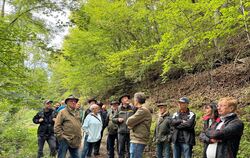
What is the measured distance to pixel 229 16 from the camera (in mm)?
7047

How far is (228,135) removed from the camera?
12.6 feet

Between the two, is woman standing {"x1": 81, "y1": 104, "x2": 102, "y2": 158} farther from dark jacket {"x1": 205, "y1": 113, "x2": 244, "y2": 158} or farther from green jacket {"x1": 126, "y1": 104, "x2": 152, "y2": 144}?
dark jacket {"x1": 205, "y1": 113, "x2": 244, "y2": 158}

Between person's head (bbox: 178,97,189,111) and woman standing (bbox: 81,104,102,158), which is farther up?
person's head (bbox: 178,97,189,111)

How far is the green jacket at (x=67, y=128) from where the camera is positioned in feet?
19.0

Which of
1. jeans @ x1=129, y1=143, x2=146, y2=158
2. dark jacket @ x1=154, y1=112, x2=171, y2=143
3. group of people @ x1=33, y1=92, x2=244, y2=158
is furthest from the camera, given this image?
dark jacket @ x1=154, y1=112, x2=171, y2=143

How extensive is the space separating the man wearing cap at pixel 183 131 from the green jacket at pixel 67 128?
2304 millimetres

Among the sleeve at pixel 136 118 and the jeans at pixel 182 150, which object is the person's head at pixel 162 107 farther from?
the sleeve at pixel 136 118

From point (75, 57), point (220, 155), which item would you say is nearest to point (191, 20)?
point (220, 155)

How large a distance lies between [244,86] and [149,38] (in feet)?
20.6

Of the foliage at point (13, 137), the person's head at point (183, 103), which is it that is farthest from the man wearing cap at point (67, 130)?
the foliage at point (13, 137)

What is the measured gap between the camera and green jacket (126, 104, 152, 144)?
565cm

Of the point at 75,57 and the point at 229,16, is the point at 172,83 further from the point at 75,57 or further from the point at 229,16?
the point at 229,16

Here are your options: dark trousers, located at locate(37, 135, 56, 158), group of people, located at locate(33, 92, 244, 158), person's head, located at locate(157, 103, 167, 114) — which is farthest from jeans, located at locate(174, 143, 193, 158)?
dark trousers, located at locate(37, 135, 56, 158)

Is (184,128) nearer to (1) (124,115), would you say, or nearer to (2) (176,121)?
(2) (176,121)
